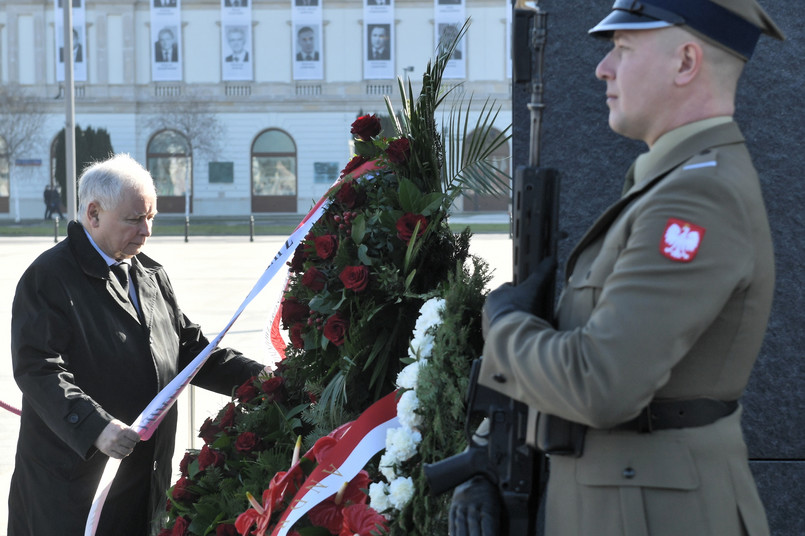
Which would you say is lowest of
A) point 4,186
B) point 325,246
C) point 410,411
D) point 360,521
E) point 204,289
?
point 204,289

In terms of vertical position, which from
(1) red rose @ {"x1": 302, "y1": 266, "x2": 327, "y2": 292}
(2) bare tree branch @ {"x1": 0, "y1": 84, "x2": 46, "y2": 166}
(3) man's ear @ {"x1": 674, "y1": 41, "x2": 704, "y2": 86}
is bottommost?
(1) red rose @ {"x1": 302, "y1": 266, "x2": 327, "y2": 292}

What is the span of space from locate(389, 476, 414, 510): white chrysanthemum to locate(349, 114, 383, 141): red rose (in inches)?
55.8

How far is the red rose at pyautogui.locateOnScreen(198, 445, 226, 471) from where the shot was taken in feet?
11.1

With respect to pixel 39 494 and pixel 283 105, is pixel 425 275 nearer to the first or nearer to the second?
pixel 39 494

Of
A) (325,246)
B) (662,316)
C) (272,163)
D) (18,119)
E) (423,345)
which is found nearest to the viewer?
(662,316)

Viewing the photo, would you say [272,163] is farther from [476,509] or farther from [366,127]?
[476,509]

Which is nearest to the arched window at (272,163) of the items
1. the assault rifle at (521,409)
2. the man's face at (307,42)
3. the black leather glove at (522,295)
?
the man's face at (307,42)

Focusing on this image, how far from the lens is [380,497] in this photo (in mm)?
2691

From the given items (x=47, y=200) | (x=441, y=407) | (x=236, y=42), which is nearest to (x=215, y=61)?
(x=236, y=42)

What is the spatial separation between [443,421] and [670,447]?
1064 millimetres

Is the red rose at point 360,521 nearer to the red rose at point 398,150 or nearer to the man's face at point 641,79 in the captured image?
the red rose at point 398,150

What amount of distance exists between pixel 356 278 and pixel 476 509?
1368 millimetres

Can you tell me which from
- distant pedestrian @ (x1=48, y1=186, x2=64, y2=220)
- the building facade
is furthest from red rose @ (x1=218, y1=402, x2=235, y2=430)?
the building facade

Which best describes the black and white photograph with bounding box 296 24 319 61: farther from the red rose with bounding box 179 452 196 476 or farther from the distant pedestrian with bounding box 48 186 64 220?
→ the red rose with bounding box 179 452 196 476
